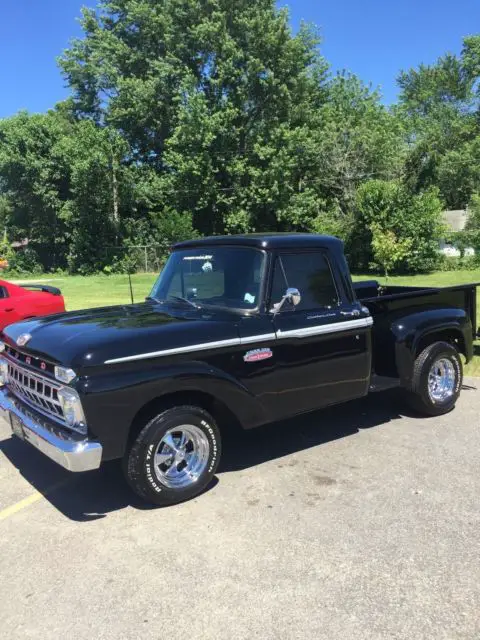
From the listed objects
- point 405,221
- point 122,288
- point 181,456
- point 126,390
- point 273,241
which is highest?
point 405,221

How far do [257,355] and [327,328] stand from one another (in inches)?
31.3

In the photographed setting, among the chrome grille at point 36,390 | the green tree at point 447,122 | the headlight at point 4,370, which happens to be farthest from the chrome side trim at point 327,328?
the green tree at point 447,122

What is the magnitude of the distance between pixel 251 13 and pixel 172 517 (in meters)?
38.5

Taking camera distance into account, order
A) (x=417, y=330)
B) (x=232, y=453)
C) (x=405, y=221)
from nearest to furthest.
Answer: (x=232, y=453) → (x=417, y=330) → (x=405, y=221)

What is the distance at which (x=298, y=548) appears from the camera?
3.53m

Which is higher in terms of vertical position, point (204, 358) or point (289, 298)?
point (289, 298)

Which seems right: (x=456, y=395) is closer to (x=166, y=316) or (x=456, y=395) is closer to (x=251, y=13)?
(x=166, y=316)

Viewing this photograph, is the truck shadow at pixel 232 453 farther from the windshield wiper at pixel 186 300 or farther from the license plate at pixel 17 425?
the windshield wiper at pixel 186 300

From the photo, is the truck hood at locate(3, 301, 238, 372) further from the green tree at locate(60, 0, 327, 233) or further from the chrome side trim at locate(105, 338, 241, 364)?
the green tree at locate(60, 0, 327, 233)

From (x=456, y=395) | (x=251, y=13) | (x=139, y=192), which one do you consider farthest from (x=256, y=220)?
(x=456, y=395)

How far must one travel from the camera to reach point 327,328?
4875mm

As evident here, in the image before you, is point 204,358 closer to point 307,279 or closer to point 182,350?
point 182,350

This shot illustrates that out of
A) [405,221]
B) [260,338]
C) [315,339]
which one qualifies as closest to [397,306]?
[315,339]

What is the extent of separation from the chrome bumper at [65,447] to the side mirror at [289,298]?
177cm
